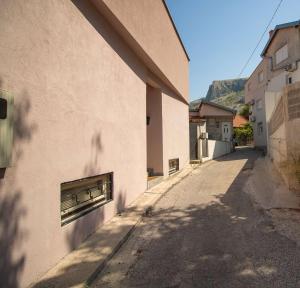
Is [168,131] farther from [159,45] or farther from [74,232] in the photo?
[74,232]

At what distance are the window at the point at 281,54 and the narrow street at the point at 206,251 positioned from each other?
19557 millimetres

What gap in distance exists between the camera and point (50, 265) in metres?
3.71

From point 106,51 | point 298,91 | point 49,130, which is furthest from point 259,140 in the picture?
point 49,130

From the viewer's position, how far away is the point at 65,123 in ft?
13.7

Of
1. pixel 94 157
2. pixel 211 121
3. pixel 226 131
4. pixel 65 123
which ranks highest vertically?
pixel 211 121

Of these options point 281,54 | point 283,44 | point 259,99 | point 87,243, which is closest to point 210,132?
point 259,99

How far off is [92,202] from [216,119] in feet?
83.7

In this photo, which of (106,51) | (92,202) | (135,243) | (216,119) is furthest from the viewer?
(216,119)

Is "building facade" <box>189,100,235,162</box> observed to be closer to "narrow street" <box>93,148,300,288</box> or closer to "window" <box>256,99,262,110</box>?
"window" <box>256,99,262,110</box>

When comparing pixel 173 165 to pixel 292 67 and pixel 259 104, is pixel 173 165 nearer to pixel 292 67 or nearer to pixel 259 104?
pixel 292 67

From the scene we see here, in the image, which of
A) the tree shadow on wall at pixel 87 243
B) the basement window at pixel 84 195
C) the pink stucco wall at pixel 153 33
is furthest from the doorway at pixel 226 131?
the tree shadow on wall at pixel 87 243

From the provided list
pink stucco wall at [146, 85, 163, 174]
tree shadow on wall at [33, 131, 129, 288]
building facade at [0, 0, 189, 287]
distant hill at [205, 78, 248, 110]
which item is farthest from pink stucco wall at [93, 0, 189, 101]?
distant hill at [205, 78, 248, 110]

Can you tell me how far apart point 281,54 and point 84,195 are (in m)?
23.6

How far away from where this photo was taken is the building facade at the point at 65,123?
3105 mm
